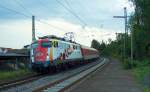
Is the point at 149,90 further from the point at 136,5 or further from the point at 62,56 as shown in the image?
the point at 136,5

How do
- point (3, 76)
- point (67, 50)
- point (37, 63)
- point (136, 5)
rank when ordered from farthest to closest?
point (136, 5) → point (67, 50) → point (37, 63) → point (3, 76)

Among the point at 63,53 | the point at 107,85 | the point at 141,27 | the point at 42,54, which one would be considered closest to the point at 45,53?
the point at 42,54

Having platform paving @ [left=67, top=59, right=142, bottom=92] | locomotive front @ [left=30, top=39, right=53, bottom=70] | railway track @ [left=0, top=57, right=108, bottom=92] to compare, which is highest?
locomotive front @ [left=30, top=39, right=53, bottom=70]

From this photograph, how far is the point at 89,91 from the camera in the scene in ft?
63.0

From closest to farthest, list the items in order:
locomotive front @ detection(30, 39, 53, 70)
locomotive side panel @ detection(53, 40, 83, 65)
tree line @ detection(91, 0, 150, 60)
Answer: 1. locomotive front @ detection(30, 39, 53, 70)
2. locomotive side panel @ detection(53, 40, 83, 65)
3. tree line @ detection(91, 0, 150, 60)

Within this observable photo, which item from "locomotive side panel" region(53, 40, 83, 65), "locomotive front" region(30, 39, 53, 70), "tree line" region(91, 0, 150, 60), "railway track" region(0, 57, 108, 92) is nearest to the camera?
"railway track" region(0, 57, 108, 92)

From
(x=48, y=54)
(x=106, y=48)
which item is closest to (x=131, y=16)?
(x=48, y=54)

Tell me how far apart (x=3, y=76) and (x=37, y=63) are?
4.83m

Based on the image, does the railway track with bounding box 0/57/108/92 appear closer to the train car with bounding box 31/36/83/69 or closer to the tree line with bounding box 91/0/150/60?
the train car with bounding box 31/36/83/69

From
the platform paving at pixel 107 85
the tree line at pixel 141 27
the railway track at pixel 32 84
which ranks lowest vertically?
the railway track at pixel 32 84

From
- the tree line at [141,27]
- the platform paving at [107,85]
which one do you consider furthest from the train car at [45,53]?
the tree line at [141,27]

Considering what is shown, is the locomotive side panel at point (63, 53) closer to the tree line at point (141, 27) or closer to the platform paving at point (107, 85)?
the tree line at point (141, 27)

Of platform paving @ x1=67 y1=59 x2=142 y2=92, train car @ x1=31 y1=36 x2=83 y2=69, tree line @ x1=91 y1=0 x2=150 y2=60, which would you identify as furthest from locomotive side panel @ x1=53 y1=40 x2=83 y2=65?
platform paving @ x1=67 y1=59 x2=142 y2=92

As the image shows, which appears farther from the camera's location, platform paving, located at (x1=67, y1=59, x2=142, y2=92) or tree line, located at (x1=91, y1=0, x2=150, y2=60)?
tree line, located at (x1=91, y1=0, x2=150, y2=60)
